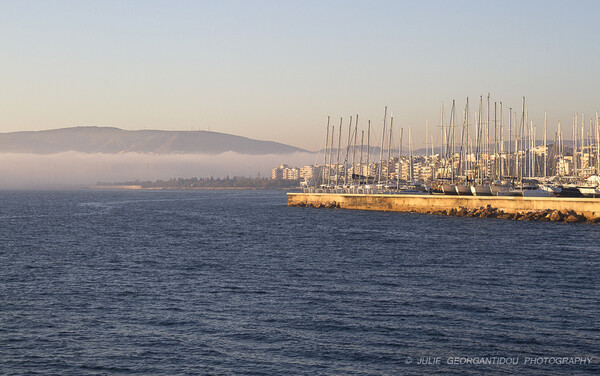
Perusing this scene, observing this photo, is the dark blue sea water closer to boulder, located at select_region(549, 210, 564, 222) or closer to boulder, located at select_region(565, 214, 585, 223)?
boulder, located at select_region(565, 214, 585, 223)

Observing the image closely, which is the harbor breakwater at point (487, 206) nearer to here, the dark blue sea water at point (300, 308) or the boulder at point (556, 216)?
the boulder at point (556, 216)

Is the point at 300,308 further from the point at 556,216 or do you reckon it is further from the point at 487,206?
the point at 487,206

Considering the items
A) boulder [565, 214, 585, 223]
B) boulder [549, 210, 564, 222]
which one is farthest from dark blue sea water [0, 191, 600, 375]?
boulder [549, 210, 564, 222]

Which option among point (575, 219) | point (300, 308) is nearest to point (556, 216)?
point (575, 219)

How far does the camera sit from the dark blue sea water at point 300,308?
19719 mm

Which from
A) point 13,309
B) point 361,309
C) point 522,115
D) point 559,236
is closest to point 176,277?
point 13,309

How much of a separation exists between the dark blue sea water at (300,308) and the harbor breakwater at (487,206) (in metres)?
24.0

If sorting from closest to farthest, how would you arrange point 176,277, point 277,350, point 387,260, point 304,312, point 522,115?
point 277,350 → point 304,312 → point 176,277 → point 387,260 → point 522,115

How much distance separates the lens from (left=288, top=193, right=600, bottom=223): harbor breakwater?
2972 inches

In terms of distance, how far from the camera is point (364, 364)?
1920 centimetres

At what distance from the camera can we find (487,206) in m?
88.5

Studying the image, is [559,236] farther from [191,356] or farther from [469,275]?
[191,356]

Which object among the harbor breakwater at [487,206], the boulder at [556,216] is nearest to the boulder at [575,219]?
the harbor breakwater at [487,206]

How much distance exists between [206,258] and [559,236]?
31041 mm
